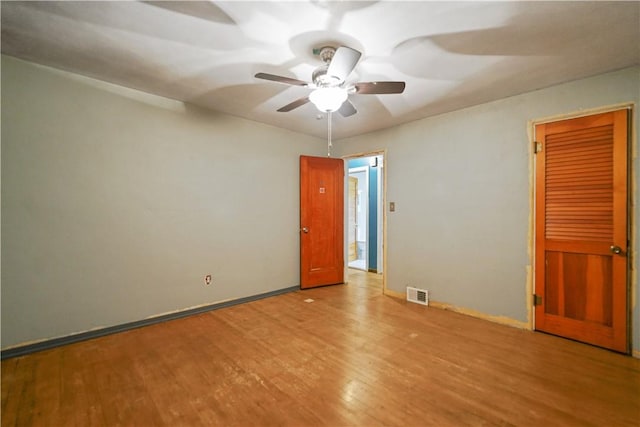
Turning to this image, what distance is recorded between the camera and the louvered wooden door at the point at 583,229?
93.7 inches

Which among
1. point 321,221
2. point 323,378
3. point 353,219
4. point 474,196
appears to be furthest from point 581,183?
point 353,219

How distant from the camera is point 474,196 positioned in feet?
10.6

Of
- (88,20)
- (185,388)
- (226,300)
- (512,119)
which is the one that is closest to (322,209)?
(226,300)

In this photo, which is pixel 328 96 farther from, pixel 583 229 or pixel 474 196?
pixel 583 229

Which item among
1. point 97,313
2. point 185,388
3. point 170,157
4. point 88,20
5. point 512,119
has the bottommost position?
Answer: point 185,388

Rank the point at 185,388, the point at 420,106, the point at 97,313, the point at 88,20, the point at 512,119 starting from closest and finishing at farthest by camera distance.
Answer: the point at 88,20 → the point at 185,388 → the point at 97,313 → the point at 512,119 → the point at 420,106

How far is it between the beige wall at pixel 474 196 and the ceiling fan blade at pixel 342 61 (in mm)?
2154

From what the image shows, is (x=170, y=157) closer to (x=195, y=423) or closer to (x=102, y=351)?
(x=102, y=351)

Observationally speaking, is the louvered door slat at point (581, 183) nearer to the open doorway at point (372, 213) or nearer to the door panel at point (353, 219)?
the open doorway at point (372, 213)

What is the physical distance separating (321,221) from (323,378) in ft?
8.93

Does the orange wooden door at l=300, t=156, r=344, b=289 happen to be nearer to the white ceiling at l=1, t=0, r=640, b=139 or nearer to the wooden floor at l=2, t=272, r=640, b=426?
the wooden floor at l=2, t=272, r=640, b=426

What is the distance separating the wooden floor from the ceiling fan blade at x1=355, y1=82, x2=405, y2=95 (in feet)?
7.06

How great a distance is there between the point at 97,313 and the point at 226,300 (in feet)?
4.37

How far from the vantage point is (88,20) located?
180cm
